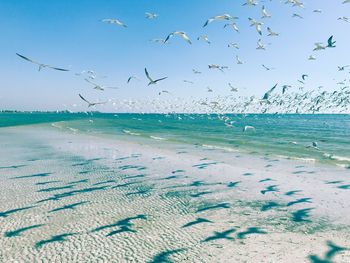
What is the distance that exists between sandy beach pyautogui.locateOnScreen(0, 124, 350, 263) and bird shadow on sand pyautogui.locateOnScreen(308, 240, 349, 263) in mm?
23

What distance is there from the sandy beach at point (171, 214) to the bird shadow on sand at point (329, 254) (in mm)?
23

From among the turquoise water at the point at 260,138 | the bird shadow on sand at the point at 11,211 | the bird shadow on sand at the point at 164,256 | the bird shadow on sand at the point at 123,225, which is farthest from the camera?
the turquoise water at the point at 260,138

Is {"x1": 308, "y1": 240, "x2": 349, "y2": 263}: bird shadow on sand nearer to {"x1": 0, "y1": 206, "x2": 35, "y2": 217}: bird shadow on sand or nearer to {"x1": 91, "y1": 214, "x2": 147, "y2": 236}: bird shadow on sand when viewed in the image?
{"x1": 91, "y1": 214, "x2": 147, "y2": 236}: bird shadow on sand

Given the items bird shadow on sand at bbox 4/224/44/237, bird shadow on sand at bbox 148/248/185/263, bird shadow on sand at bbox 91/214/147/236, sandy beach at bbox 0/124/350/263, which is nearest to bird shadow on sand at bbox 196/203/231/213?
sandy beach at bbox 0/124/350/263

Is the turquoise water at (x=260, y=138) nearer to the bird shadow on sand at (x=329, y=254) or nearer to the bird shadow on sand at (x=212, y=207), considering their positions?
the bird shadow on sand at (x=212, y=207)

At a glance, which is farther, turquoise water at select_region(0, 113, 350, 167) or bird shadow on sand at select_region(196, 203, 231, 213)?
A: turquoise water at select_region(0, 113, 350, 167)

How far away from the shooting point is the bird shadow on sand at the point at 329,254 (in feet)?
24.5

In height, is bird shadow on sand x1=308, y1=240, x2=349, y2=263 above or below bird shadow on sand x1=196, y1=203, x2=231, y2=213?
below

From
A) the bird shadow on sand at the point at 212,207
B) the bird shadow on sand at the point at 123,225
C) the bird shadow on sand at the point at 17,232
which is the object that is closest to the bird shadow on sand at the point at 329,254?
the bird shadow on sand at the point at 212,207

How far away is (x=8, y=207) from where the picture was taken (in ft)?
35.4

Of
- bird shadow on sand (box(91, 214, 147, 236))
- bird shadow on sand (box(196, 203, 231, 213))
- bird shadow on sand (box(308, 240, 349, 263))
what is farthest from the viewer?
bird shadow on sand (box(196, 203, 231, 213))

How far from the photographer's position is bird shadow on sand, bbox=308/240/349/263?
7473 mm

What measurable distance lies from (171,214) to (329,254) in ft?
15.4

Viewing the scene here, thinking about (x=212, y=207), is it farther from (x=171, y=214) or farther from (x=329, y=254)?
(x=329, y=254)
